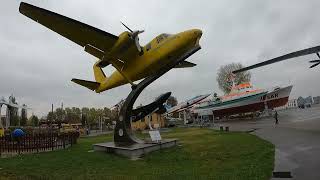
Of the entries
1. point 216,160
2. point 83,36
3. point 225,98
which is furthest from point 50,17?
point 225,98

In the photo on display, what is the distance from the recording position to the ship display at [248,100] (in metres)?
54.3

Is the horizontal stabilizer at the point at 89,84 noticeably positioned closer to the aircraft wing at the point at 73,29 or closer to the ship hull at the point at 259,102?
the aircraft wing at the point at 73,29

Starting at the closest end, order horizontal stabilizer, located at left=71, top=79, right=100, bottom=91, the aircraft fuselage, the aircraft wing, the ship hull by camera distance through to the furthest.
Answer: the aircraft wing < the aircraft fuselage < horizontal stabilizer, located at left=71, top=79, right=100, bottom=91 < the ship hull

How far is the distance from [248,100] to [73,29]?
→ 45.2 metres

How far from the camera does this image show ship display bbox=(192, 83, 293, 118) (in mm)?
54300

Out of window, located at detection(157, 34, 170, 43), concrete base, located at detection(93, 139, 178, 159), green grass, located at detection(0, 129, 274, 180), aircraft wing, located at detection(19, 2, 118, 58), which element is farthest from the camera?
window, located at detection(157, 34, 170, 43)

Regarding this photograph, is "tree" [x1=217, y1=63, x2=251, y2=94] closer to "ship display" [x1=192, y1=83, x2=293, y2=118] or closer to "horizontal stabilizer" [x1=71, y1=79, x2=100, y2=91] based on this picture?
"ship display" [x1=192, y1=83, x2=293, y2=118]

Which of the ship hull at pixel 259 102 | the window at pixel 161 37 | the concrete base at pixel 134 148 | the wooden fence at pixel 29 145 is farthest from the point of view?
the ship hull at pixel 259 102

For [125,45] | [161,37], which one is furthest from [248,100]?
[125,45]

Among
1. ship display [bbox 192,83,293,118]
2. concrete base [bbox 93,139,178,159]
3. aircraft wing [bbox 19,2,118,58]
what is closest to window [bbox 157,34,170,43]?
aircraft wing [bbox 19,2,118,58]

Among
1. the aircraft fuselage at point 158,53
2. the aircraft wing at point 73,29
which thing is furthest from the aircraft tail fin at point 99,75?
the aircraft wing at point 73,29

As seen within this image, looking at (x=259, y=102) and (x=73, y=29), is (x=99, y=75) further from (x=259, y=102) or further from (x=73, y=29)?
(x=259, y=102)

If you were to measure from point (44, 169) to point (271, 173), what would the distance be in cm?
794

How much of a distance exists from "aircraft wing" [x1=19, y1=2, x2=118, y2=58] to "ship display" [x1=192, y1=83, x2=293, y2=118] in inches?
1694
